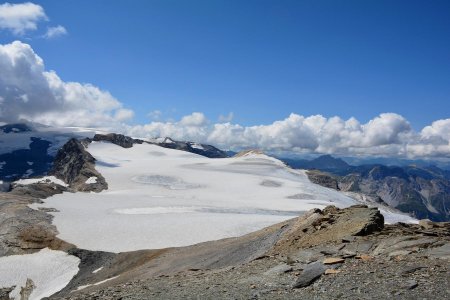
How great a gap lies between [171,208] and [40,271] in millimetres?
45357

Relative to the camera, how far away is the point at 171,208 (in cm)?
9744

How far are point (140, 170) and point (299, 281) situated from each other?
17690 cm

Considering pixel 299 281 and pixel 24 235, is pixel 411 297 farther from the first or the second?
pixel 24 235

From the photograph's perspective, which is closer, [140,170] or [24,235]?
[24,235]

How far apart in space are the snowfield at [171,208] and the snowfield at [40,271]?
426 cm

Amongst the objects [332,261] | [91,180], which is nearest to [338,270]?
[332,261]

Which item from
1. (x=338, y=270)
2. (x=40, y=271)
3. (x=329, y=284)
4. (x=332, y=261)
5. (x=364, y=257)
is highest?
(x=364, y=257)

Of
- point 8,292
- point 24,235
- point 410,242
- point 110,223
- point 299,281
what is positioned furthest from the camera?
point 110,223

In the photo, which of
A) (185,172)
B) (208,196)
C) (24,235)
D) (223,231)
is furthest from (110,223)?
(185,172)

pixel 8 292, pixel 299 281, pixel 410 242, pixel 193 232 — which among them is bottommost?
pixel 8 292

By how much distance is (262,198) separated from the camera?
467 ft

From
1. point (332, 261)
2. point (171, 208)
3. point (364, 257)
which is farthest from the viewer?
point (171, 208)

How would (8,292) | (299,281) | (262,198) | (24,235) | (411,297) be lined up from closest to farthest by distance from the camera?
(411,297)
(299,281)
(8,292)
(24,235)
(262,198)

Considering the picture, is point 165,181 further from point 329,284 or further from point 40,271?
point 329,284
